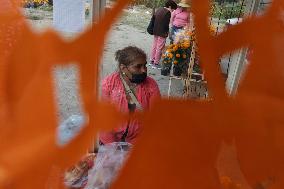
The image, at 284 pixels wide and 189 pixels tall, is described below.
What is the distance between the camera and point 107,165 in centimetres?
52

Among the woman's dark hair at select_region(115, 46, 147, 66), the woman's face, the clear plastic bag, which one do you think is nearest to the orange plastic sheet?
the clear plastic bag

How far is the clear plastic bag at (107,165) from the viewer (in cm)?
46

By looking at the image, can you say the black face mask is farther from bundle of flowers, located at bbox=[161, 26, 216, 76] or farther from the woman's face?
bundle of flowers, located at bbox=[161, 26, 216, 76]

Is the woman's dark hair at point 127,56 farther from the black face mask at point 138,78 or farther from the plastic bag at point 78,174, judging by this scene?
the plastic bag at point 78,174

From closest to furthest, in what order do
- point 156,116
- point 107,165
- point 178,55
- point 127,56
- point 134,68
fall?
point 156,116, point 107,165, point 127,56, point 134,68, point 178,55

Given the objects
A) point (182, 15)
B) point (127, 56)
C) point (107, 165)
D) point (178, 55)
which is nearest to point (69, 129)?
point (107, 165)

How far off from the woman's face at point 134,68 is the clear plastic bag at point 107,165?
23cm

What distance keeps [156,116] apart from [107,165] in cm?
24

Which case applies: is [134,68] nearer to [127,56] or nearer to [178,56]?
[127,56]

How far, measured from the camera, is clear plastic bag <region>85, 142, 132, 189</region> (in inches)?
18.0

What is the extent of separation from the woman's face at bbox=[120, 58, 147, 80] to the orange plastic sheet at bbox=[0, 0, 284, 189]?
0.48m

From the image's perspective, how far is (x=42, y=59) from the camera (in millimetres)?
315

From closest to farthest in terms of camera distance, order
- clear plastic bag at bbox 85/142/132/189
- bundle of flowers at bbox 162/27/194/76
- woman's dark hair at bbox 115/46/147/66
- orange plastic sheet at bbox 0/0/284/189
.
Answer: orange plastic sheet at bbox 0/0/284/189, clear plastic bag at bbox 85/142/132/189, woman's dark hair at bbox 115/46/147/66, bundle of flowers at bbox 162/27/194/76

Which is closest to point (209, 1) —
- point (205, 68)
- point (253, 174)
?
point (205, 68)
